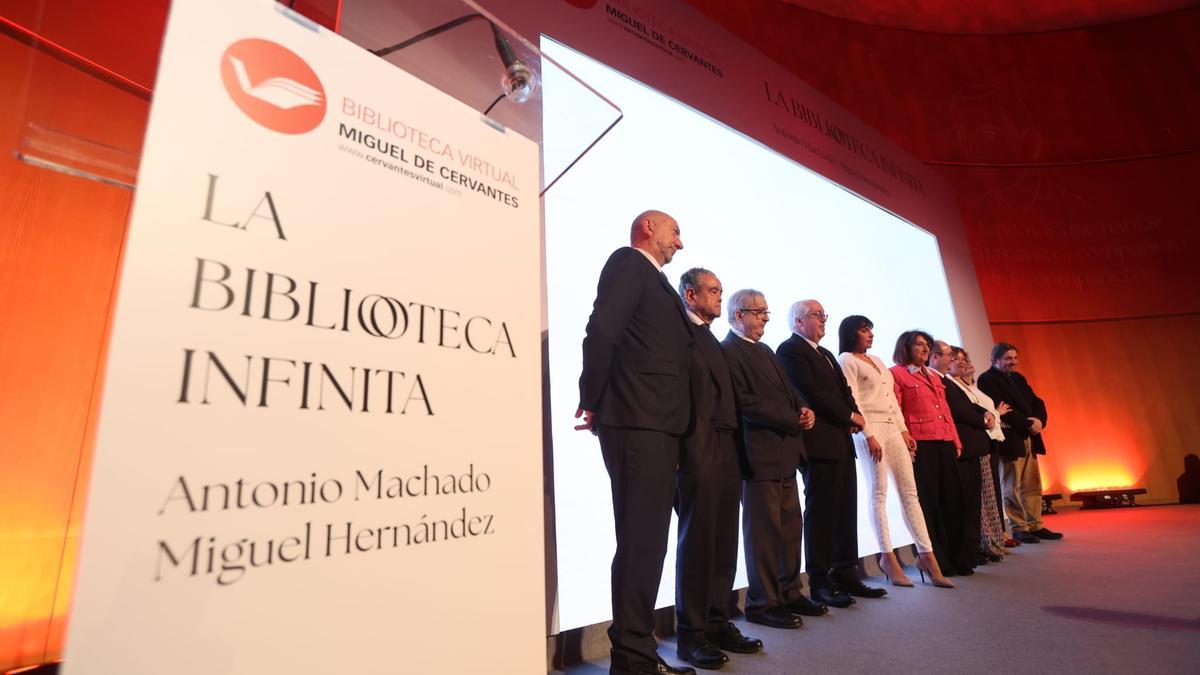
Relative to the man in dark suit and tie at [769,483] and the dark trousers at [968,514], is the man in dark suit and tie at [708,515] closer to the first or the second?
the man in dark suit and tie at [769,483]

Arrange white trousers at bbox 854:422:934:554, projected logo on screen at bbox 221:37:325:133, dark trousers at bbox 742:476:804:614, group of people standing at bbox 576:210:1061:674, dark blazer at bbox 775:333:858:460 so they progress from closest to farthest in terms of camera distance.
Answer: projected logo on screen at bbox 221:37:325:133, group of people standing at bbox 576:210:1061:674, dark trousers at bbox 742:476:804:614, dark blazer at bbox 775:333:858:460, white trousers at bbox 854:422:934:554

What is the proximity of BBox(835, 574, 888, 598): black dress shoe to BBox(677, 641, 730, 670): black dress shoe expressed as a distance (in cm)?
122

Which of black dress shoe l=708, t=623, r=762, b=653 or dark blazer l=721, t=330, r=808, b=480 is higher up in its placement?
dark blazer l=721, t=330, r=808, b=480

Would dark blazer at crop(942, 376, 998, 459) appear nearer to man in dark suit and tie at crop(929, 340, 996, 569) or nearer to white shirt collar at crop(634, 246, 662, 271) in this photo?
man in dark suit and tie at crop(929, 340, 996, 569)

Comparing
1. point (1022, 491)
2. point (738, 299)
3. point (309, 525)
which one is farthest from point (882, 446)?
point (309, 525)

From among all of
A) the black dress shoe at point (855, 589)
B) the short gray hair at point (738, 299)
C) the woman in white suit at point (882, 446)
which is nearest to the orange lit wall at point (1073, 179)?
the woman in white suit at point (882, 446)

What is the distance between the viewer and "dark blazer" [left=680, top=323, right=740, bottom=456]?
6.89ft

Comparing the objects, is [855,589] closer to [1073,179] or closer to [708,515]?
[708,515]

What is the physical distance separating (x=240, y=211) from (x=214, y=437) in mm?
236

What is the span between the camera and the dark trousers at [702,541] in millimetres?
2035

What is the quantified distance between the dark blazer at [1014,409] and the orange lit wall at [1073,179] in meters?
2.83

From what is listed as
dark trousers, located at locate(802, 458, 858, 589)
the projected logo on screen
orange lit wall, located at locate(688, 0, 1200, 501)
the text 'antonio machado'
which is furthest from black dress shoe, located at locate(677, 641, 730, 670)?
orange lit wall, located at locate(688, 0, 1200, 501)

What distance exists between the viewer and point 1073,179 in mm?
7750

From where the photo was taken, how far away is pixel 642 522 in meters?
1.78
